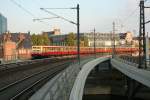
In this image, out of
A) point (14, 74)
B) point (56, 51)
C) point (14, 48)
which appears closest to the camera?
point (14, 74)

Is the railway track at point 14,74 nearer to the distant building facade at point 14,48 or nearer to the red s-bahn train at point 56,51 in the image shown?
the distant building facade at point 14,48

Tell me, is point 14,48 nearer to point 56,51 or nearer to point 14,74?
point 56,51

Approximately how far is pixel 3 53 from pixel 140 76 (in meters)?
58.7

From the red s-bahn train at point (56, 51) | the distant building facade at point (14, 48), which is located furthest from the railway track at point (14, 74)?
the red s-bahn train at point (56, 51)

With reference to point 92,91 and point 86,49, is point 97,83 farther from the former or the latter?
point 86,49

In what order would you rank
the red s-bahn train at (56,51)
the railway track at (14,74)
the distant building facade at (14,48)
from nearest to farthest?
the railway track at (14,74), the distant building facade at (14,48), the red s-bahn train at (56,51)

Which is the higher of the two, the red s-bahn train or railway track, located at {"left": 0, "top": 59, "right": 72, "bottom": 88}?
the red s-bahn train

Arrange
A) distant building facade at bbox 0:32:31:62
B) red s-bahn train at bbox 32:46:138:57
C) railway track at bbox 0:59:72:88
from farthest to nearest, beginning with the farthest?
1. red s-bahn train at bbox 32:46:138:57
2. distant building facade at bbox 0:32:31:62
3. railway track at bbox 0:59:72:88

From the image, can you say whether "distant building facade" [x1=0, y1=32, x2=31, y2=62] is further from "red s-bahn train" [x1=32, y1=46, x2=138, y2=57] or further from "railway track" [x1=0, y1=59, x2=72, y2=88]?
"railway track" [x1=0, y1=59, x2=72, y2=88]

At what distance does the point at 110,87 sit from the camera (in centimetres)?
7312

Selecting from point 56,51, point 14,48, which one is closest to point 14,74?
point 14,48

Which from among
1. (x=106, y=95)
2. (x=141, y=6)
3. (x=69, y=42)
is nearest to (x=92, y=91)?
(x=106, y=95)

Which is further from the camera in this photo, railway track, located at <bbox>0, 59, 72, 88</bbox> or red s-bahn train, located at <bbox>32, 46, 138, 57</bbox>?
red s-bahn train, located at <bbox>32, 46, 138, 57</bbox>

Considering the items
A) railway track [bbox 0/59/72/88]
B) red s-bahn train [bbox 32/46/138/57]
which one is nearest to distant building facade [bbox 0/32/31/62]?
red s-bahn train [bbox 32/46/138/57]
